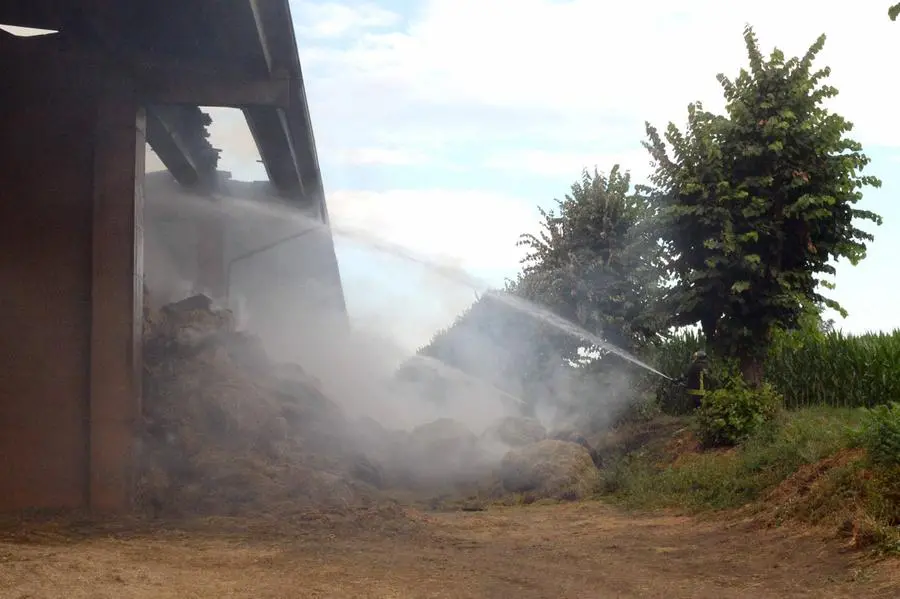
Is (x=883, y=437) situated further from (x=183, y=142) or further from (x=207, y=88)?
(x=183, y=142)

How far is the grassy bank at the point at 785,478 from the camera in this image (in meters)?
9.37

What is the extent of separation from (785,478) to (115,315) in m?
8.78

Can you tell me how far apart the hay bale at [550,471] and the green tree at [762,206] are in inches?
162

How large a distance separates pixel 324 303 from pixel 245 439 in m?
19.5

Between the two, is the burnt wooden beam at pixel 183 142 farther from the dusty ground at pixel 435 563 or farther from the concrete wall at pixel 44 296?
the dusty ground at pixel 435 563

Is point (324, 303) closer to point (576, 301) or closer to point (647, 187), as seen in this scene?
point (576, 301)

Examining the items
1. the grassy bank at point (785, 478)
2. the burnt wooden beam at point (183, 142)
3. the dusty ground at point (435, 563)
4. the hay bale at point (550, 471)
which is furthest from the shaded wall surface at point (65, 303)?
the grassy bank at point (785, 478)

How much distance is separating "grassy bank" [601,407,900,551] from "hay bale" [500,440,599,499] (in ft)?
1.49

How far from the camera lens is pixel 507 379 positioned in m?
29.6

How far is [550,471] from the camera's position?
15953mm

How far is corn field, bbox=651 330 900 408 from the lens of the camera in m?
19.0

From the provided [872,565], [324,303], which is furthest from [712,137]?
[324,303]

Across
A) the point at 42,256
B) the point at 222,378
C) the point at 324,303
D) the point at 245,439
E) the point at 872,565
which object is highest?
the point at 324,303

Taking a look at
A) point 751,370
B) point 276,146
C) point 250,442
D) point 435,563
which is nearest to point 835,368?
point 751,370
